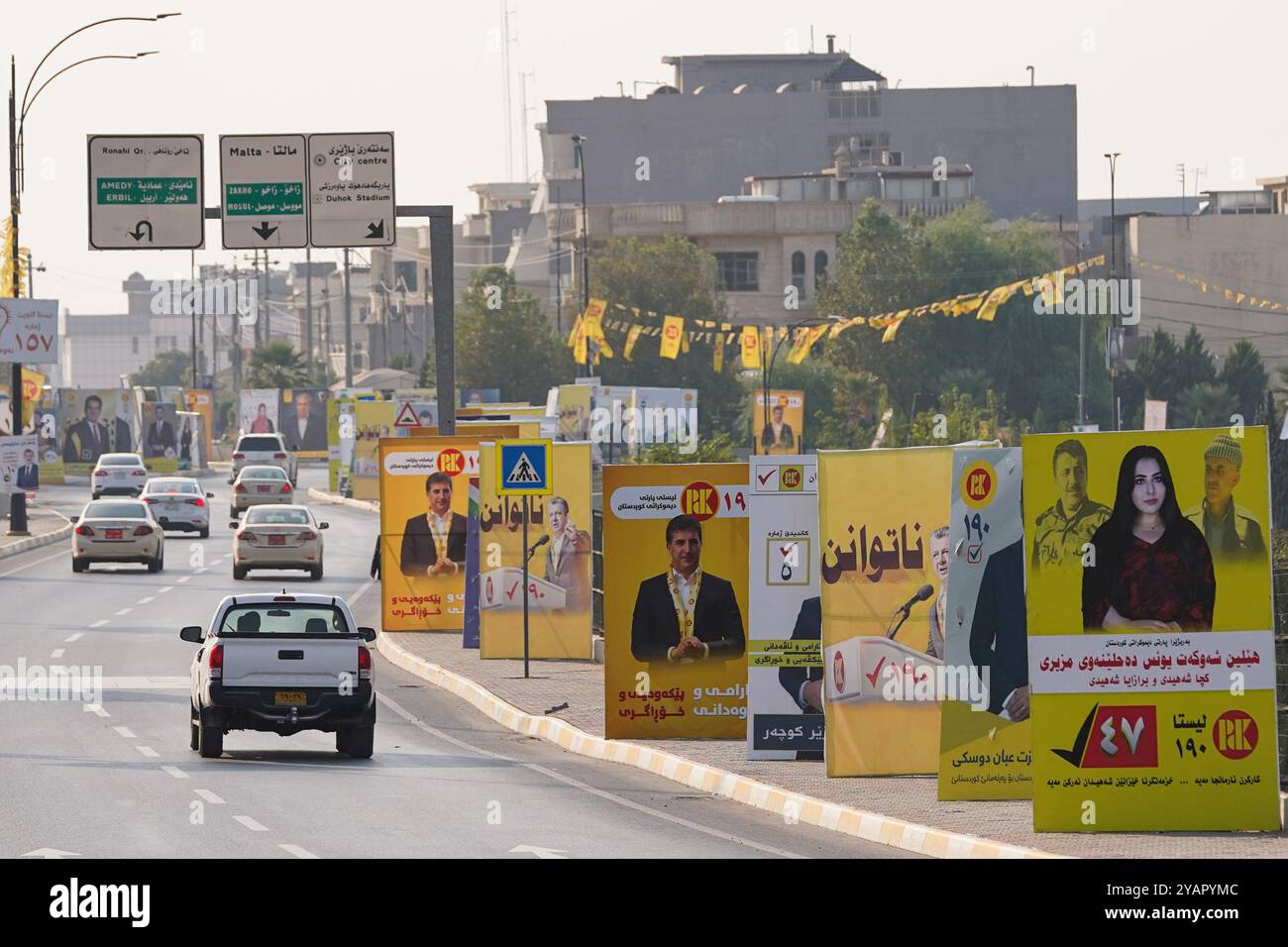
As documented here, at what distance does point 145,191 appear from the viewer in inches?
1350

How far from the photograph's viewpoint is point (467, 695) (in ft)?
84.1

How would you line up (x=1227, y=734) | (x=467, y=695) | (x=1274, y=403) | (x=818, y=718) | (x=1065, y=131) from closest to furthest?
(x=1227, y=734)
(x=818, y=718)
(x=467, y=695)
(x=1274, y=403)
(x=1065, y=131)

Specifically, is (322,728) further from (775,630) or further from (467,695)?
(467,695)

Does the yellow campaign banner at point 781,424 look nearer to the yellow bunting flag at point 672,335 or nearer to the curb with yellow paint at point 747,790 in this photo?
the yellow bunting flag at point 672,335

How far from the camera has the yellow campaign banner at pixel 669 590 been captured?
20.4 metres

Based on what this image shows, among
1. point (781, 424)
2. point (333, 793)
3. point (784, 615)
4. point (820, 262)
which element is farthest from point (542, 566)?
point (820, 262)

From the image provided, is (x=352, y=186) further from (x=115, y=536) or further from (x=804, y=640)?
(x=804, y=640)

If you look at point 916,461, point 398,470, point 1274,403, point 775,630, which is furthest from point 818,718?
point 1274,403

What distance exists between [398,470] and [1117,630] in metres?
20.9

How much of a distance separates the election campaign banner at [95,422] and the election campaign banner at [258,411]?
652 cm

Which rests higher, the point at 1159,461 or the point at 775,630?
the point at 1159,461

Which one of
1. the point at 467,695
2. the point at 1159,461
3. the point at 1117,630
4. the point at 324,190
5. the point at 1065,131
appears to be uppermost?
the point at 1065,131

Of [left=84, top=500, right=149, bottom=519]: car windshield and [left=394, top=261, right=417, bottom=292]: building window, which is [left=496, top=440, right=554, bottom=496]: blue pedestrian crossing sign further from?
[left=394, top=261, right=417, bottom=292]: building window
